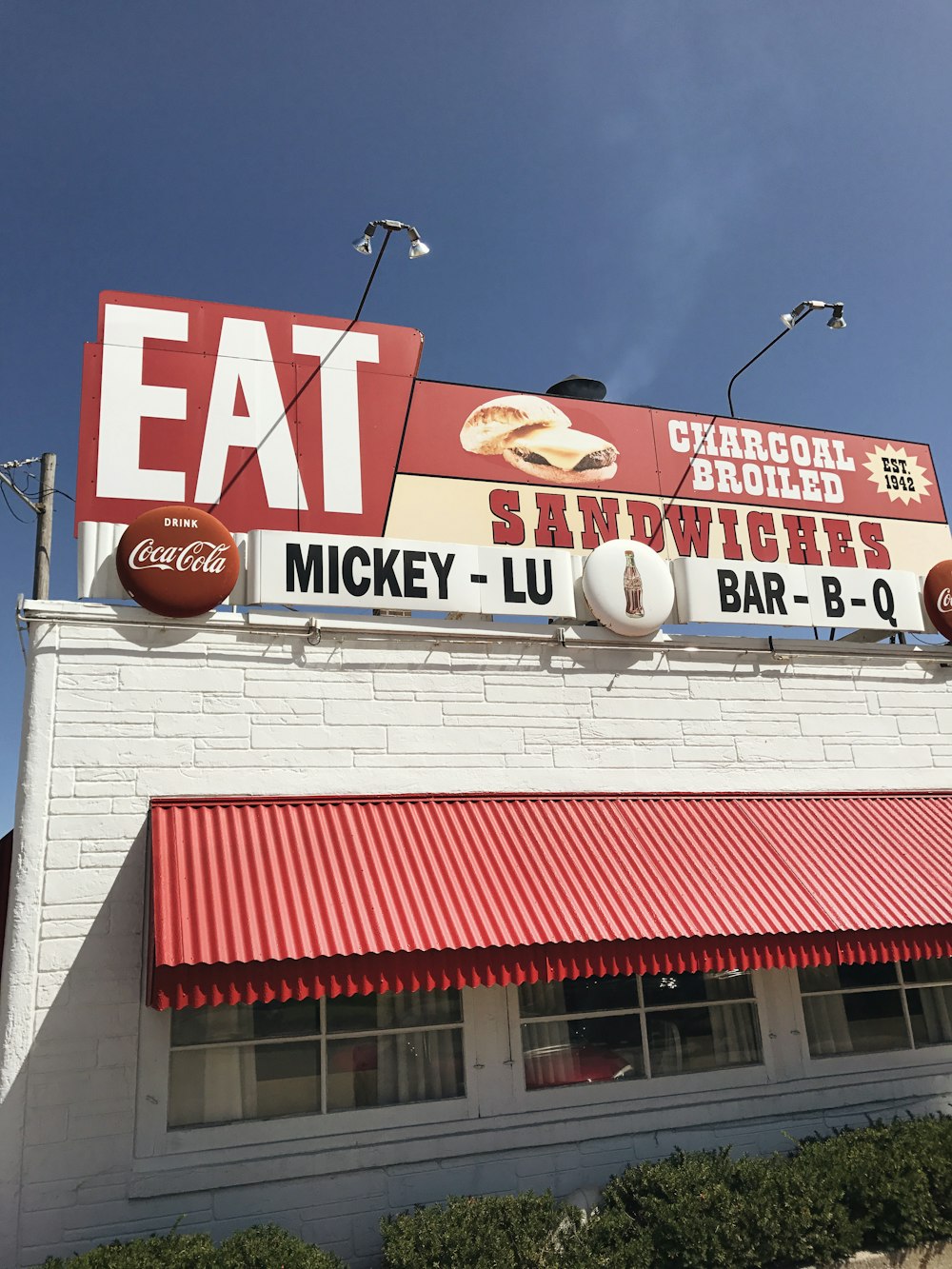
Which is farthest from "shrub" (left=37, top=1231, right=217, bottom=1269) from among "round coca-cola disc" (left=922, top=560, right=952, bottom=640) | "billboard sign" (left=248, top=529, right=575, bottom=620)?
"round coca-cola disc" (left=922, top=560, right=952, bottom=640)

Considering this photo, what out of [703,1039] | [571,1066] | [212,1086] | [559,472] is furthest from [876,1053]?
[559,472]

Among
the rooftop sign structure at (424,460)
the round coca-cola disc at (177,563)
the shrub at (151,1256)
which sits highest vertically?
the rooftop sign structure at (424,460)

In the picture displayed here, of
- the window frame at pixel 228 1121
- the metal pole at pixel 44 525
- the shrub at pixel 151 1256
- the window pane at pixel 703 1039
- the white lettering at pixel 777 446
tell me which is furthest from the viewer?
the metal pole at pixel 44 525

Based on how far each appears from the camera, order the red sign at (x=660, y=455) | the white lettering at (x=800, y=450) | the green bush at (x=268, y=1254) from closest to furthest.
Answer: the green bush at (x=268, y=1254), the red sign at (x=660, y=455), the white lettering at (x=800, y=450)

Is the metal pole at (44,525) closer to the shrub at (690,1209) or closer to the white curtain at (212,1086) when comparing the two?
the white curtain at (212,1086)

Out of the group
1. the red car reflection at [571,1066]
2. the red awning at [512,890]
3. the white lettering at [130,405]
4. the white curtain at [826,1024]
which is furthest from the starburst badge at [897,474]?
the white lettering at [130,405]

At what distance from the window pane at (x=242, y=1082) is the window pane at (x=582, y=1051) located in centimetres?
174

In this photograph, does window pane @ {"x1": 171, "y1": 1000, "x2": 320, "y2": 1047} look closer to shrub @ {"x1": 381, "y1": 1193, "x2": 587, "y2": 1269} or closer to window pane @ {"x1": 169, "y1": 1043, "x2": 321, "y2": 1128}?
window pane @ {"x1": 169, "y1": 1043, "x2": 321, "y2": 1128}

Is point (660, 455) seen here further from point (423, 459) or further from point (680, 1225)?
point (680, 1225)

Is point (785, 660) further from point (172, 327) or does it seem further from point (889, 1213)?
point (172, 327)

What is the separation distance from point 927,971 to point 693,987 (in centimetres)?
256

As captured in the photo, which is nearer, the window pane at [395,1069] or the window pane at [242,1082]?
the window pane at [242,1082]

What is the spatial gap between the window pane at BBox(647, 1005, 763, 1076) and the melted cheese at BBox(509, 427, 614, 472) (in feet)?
18.8

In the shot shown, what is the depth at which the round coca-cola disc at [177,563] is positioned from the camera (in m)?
7.30
